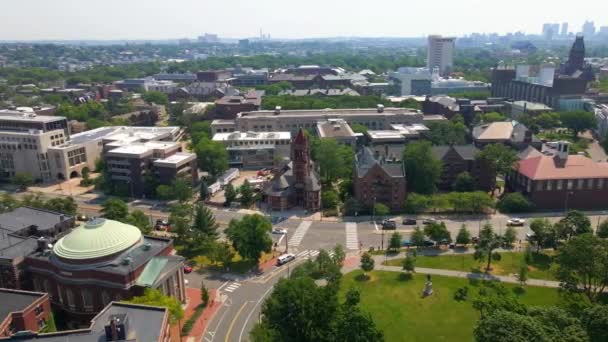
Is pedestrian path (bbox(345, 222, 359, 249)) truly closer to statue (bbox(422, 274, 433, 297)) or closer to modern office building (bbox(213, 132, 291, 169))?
statue (bbox(422, 274, 433, 297))

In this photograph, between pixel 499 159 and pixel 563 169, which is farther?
pixel 499 159

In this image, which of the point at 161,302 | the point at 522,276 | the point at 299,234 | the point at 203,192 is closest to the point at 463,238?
the point at 522,276

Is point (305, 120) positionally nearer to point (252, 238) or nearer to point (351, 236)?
point (351, 236)

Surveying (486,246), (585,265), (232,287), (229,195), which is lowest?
(232,287)

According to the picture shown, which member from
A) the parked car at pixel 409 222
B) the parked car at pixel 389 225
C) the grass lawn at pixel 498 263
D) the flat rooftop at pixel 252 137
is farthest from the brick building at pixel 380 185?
the flat rooftop at pixel 252 137

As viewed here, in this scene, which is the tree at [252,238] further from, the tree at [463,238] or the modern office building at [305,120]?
the modern office building at [305,120]

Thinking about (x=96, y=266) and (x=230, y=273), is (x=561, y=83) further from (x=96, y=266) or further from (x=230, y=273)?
(x=96, y=266)
